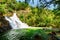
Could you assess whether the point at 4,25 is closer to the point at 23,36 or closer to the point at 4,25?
the point at 4,25

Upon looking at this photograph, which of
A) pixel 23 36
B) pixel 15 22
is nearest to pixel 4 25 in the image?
pixel 15 22

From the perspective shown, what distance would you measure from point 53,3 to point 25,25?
2443 cm

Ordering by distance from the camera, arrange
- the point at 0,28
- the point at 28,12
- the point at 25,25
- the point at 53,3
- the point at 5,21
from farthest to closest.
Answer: the point at 28,12 < the point at 25,25 < the point at 5,21 < the point at 0,28 < the point at 53,3

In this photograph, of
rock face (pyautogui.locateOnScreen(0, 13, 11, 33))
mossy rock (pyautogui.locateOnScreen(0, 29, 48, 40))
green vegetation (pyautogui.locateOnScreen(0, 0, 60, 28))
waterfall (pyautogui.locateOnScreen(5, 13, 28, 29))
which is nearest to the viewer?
mossy rock (pyautogui.locateOnScreen(0, 29, 48, 40))

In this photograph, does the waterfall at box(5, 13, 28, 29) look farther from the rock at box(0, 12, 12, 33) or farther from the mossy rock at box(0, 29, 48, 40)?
the mossy rock at box(0, 29, 48, 40)

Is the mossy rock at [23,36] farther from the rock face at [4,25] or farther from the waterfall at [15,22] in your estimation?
the waterfall at [15,22]

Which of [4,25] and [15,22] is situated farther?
[15,22]

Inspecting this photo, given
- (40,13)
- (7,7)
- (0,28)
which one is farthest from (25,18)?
(40,13)

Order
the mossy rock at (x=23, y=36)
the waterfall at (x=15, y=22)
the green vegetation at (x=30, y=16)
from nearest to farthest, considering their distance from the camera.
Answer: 1. the mossy rock at (x=23, y=36)
2. the waterfall at (x=15, y=22)
3. the green vegetation at (x=30, y=16)

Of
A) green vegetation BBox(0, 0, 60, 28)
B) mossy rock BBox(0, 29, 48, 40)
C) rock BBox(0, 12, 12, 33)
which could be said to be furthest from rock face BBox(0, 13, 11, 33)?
mossy rock BBox(0, 29, 48, 40)

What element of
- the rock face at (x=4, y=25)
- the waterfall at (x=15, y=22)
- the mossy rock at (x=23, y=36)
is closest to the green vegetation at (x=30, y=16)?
the waterfall at (x=15, y=22)

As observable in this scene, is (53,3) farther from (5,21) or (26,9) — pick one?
(26,9)

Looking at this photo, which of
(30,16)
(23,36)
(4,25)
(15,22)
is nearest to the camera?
(23,36)

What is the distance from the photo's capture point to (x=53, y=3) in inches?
240
